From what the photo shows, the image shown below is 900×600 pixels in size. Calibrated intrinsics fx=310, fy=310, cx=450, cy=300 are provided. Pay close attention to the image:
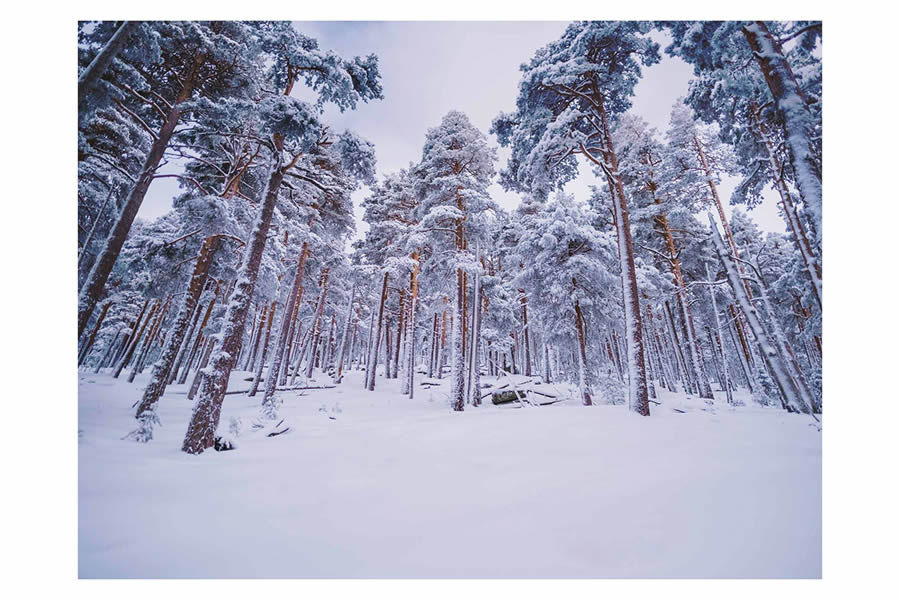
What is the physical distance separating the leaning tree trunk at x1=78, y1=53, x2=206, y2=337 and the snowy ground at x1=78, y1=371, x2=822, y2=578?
7.46ft

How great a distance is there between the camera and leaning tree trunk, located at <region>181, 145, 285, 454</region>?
4.68 meters

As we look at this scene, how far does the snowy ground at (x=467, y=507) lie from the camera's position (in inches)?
89.7

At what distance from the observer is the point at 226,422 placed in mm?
8086

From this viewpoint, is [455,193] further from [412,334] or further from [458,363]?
[458,363]

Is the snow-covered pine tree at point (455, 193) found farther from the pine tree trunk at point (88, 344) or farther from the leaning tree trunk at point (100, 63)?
the pine tree trunk at point (88, 344)

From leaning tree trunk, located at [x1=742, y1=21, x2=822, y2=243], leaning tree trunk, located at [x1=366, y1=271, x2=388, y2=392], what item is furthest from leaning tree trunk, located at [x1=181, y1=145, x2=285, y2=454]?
leaning tree trunk, located at [x1=366, y1=271, x2=388, y2=392]

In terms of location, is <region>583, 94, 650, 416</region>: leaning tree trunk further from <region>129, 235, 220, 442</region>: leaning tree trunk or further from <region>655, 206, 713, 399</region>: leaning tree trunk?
<region>129, 235, 220, 442</region>: leaning tree trunk

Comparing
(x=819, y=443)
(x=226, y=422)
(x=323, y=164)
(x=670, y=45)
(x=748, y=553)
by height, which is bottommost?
(x=226, y=422)

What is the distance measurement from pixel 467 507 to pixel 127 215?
864 cm

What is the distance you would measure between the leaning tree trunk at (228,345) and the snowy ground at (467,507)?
333 millimetres
